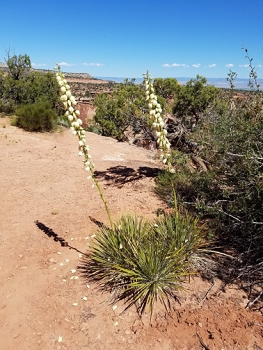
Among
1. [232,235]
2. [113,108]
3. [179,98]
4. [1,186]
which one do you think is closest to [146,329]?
[232,235]

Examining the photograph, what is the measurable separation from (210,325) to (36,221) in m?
3.52

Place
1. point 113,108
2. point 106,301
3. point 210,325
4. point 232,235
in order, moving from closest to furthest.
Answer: point 210,325, point 106,301, point 232,235, point 113,108

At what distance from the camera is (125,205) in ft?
18.6

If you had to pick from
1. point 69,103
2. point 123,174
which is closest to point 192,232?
point 69,103

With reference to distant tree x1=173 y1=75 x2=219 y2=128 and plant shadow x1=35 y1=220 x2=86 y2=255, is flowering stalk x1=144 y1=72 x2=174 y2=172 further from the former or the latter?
distant tree x1=173 y1=75 x2=219 y2=128

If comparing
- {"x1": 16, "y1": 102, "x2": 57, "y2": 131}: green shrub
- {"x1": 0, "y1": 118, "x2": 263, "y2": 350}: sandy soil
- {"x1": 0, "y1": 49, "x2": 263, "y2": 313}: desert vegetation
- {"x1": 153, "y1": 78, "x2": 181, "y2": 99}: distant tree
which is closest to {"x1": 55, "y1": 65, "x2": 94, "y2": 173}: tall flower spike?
{"x1": 0, "y1": 49, "x2": 263, "y2": 313}: desert vegetation

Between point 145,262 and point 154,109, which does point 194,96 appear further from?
point 145,262

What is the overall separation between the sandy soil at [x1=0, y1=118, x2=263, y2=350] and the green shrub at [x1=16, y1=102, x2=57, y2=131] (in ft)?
17.5

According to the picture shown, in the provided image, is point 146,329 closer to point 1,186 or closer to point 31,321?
point 31,321

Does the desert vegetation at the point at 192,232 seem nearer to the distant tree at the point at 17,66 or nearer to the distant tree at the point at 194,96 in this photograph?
the distant tree at the point at 194,96

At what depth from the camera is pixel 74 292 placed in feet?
11.6

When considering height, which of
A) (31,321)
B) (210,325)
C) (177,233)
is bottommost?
(31,321)

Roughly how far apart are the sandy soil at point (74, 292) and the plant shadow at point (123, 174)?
5 cm

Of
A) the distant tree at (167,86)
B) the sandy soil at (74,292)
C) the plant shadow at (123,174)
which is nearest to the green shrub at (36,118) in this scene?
the sandy soil at (74,292)
